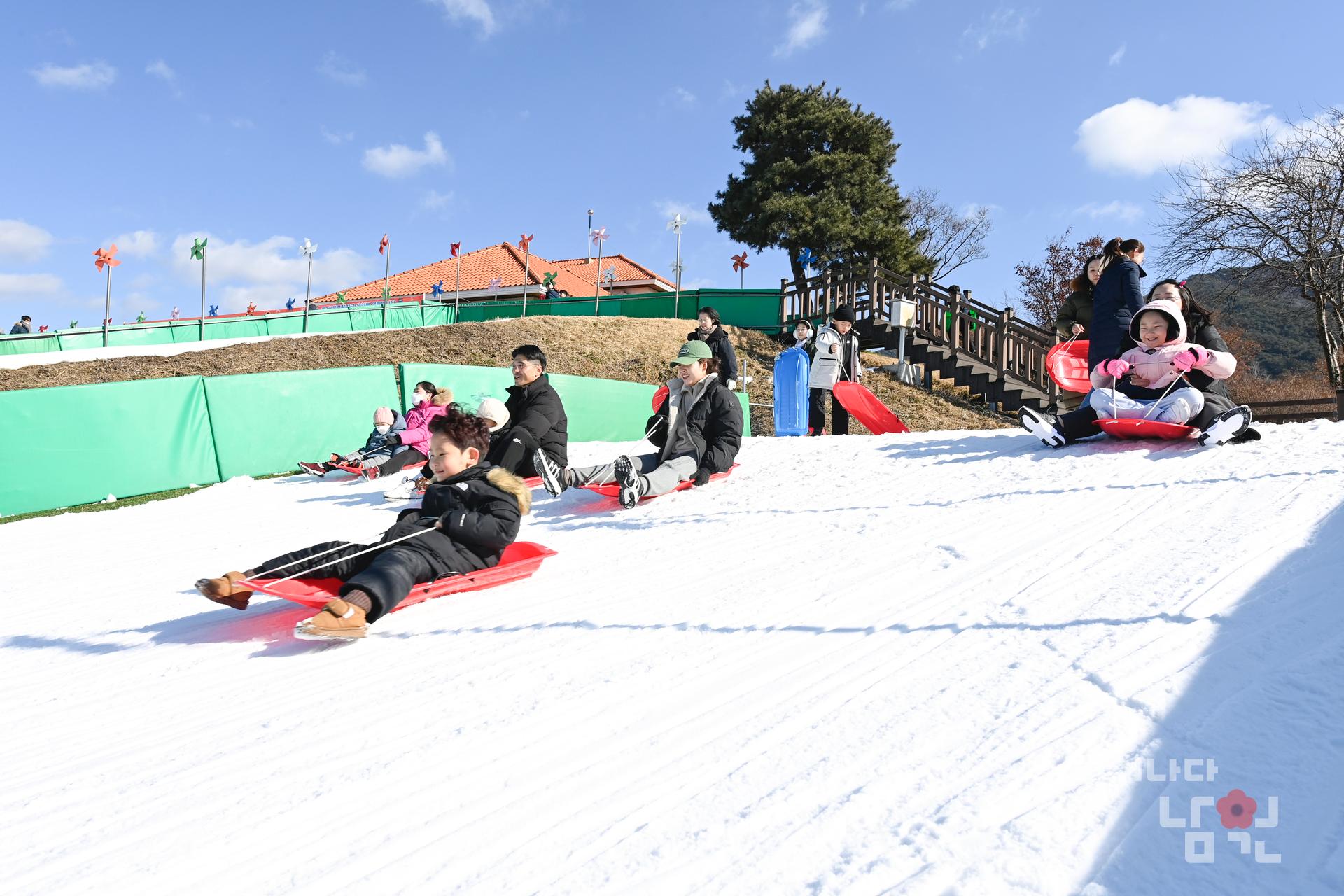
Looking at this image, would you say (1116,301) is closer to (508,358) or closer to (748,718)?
(748,718)

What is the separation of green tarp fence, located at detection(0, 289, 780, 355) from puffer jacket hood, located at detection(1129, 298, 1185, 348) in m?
16.5

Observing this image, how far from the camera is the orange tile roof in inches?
1447

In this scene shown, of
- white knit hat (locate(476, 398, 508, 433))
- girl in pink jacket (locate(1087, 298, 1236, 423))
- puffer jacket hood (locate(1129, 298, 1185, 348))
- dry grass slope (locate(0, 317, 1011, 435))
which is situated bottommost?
white knit hat (locate(476, 398, 508, 433))

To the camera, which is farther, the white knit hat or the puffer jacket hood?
the white knit hat

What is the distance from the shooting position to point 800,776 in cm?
192

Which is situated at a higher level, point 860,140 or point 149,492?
point 860,140

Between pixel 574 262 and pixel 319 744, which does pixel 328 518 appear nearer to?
pixel 319 744

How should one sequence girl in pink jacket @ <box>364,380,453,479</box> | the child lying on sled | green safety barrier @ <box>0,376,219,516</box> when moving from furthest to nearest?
1. green safety barrier @ <box>0,376,219,516</box>
2. girl in pink jacket @ <box>364,380,453,479</box>
3. the child lying on sled

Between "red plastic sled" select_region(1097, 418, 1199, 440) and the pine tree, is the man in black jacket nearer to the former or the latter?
"red plastic sled" select_region(1097, 418, 1199, 440)

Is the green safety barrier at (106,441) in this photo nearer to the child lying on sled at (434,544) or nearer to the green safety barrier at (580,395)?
the green safety barrier at (580,395)

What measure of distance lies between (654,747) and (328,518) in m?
4.88

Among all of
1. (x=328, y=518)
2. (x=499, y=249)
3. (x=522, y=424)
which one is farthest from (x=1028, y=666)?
(x=499, y=249)

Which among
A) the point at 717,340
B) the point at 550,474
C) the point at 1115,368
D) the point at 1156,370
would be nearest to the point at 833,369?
the point at 717,340

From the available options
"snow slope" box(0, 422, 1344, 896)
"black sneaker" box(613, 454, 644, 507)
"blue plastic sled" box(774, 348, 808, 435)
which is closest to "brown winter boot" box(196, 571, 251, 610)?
"snow slope" box(0, 422, 1344, 896)
